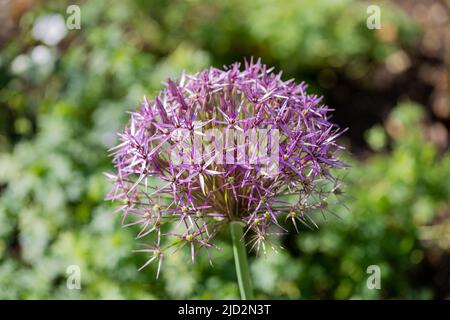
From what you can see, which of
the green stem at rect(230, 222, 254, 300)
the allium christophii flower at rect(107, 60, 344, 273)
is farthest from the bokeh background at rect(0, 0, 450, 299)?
the allium christophii flower at rect(107, 60, 344, 273)

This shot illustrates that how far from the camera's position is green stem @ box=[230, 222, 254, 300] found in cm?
242

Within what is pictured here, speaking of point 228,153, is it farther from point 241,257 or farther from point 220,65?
point 220,65

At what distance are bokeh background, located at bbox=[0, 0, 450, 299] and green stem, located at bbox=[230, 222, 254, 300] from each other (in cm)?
53

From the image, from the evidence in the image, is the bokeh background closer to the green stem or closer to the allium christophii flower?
the green stem

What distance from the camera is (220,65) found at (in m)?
5.61

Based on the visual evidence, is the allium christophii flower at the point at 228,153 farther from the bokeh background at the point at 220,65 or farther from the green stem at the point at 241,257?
the bokeh background at the point at 220,65

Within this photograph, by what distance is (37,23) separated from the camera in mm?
5230

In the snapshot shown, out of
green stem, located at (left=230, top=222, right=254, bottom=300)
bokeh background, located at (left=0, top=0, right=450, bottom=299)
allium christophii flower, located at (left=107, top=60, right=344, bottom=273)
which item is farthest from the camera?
bokeh background, located at (left=0, top=0, right=450, bottom=299)

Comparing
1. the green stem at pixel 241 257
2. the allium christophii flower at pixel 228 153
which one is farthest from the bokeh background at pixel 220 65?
the allium christophii flower at pixel 228 153

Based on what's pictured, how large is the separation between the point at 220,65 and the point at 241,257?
11.3 ft

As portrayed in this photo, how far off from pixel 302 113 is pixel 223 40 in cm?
336

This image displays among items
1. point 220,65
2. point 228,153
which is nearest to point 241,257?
point 228,153
